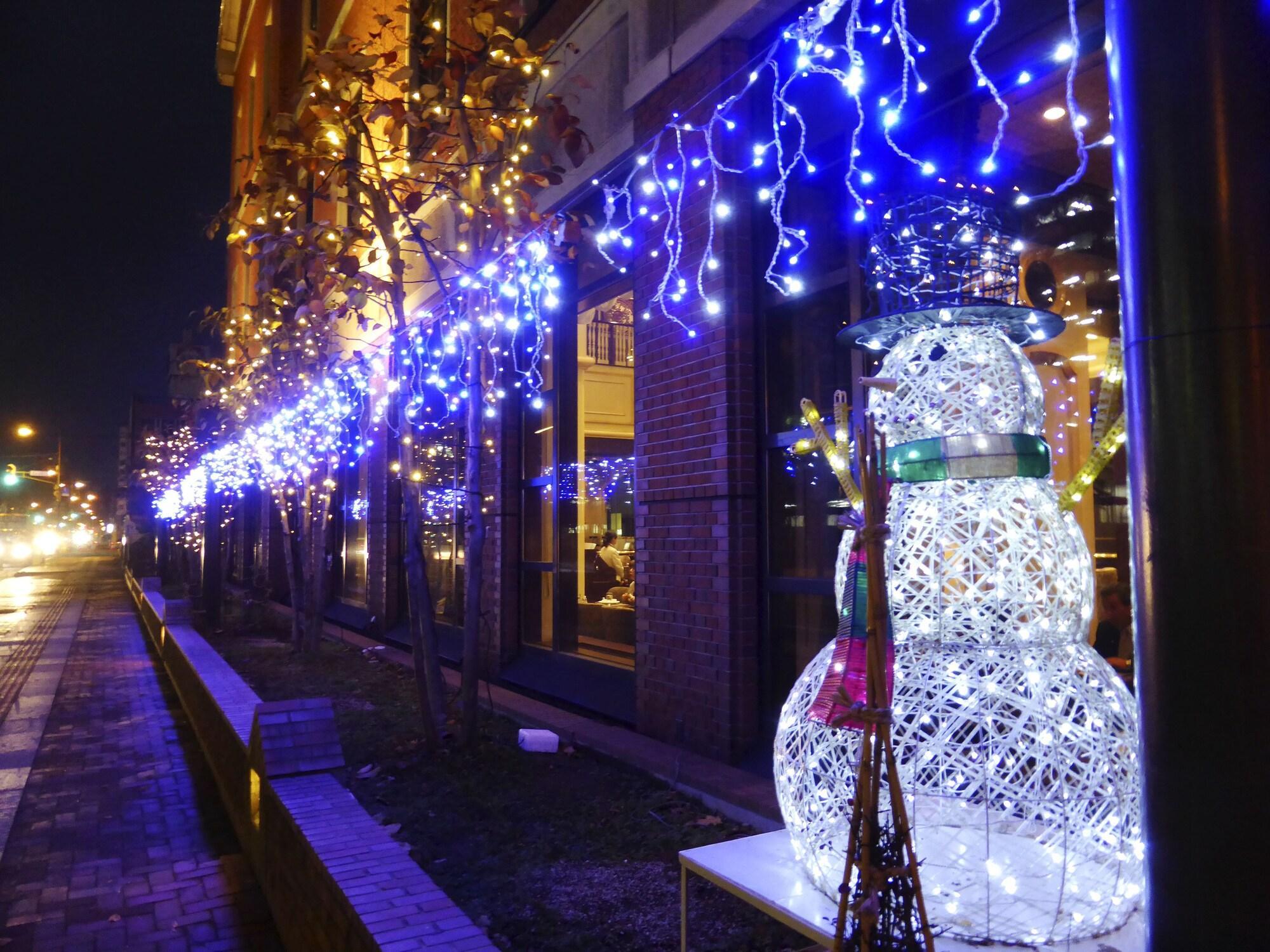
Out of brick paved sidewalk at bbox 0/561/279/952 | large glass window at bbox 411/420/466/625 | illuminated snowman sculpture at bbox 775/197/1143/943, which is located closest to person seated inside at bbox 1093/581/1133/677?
illuminated snowman sculpture at bbox 775/197/1143/943

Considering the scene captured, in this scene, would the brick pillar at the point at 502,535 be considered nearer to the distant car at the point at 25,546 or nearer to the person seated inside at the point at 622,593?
the person seated inside at the point at 622,593

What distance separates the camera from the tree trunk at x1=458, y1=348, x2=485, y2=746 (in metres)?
6.32

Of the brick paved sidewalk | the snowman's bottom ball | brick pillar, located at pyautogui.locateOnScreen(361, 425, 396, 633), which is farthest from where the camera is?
brick pillar, located at pyautogui.locateOnScreen(361, 425, 396, 633)

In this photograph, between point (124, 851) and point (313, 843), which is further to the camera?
point (124, 851)

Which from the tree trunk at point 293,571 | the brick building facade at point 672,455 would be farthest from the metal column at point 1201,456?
the tree trunk at point 293,571

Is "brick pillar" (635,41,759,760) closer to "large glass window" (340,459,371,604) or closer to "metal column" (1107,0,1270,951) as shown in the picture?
"metal column" (1107,0,1270,951)

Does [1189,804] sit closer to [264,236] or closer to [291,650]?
[264,236]

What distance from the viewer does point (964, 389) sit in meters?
Answer: 2.58

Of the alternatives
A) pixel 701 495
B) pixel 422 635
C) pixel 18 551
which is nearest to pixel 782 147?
pixel 701 495

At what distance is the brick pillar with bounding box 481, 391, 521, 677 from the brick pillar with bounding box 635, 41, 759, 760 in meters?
2.88

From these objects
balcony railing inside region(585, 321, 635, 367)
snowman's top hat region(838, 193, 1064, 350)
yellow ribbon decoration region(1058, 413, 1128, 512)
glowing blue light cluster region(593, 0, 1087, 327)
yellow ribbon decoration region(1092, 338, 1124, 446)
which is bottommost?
yellow ribbon decoration region(1058, 413, 1128, 512)

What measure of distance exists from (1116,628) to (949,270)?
8.68 ft

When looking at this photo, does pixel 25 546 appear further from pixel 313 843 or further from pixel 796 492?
pixel 313 843

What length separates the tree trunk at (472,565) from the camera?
6.32 m
